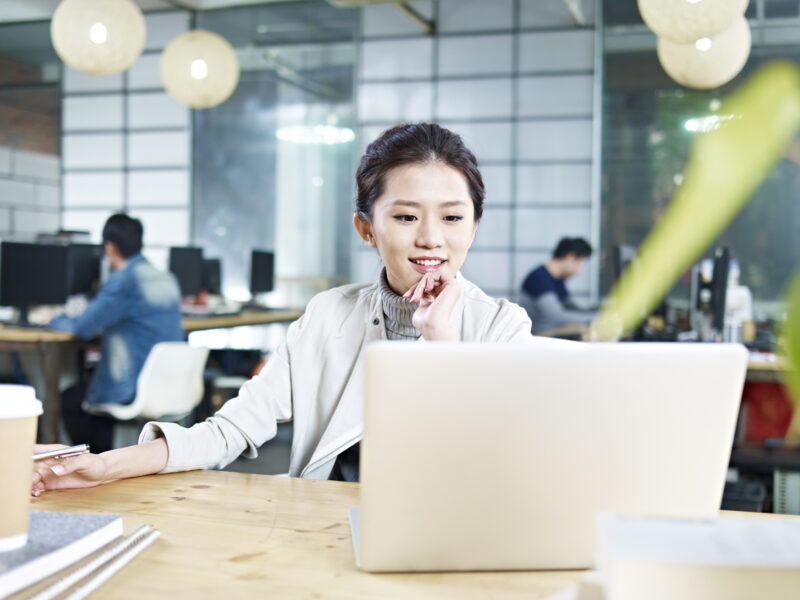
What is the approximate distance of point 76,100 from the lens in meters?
7.35

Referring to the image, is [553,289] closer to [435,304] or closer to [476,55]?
[476,55]


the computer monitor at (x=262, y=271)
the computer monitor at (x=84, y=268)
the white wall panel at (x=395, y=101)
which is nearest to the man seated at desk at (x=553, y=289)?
the white wall panel at (x=395, y=101)

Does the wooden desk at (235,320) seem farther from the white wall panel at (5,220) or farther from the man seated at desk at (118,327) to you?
the white wall panel at (5,220)

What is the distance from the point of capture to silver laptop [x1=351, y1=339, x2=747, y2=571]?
744 mm

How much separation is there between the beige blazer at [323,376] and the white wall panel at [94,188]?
6273 millimetres

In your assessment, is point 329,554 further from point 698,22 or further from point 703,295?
point 703,295

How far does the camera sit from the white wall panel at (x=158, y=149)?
7.13 meters

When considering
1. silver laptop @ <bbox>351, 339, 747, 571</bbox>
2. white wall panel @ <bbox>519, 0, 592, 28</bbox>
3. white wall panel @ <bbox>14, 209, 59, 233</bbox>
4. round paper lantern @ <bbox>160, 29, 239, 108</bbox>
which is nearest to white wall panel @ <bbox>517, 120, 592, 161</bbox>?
white wall panel @ <bbox>519, 0, 592, 28</bbox>

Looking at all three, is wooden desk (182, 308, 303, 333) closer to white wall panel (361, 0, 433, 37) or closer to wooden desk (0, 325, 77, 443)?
wooden desk (0, 325, 77, 443)

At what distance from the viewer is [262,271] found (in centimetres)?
635

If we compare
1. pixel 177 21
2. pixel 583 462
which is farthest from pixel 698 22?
pixel 177 21

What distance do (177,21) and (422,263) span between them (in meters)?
6.49

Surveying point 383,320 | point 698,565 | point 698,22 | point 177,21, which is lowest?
point 698,565

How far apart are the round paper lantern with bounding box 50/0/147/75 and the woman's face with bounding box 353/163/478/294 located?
245 centimetres
